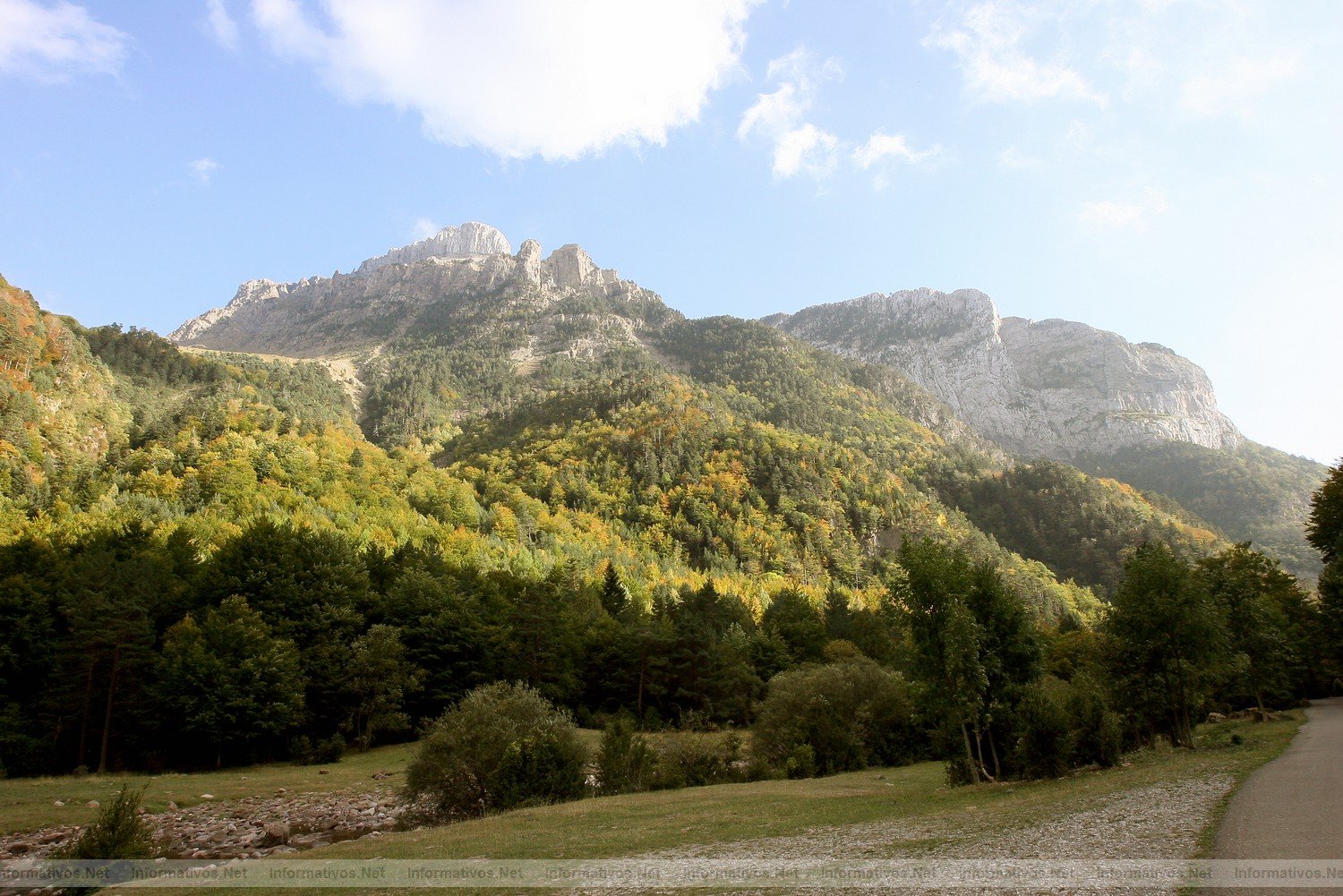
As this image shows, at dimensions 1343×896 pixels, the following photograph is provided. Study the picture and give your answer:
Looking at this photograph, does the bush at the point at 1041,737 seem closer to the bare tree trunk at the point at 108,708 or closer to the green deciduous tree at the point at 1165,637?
the green deciduous tree at the point at 1165,637

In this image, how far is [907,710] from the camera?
43125 millimetres

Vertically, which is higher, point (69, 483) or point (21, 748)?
point (69, 483)

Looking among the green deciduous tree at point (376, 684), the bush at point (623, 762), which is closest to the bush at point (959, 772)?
the bush at point (623, 762)

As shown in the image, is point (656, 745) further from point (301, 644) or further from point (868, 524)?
point (868, 524)

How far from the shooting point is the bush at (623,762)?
103 feet

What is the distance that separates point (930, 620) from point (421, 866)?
20.6 metres

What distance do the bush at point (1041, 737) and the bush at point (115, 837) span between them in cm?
3135

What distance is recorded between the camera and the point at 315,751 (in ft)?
139

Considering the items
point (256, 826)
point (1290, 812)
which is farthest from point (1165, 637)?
point (256, 826)

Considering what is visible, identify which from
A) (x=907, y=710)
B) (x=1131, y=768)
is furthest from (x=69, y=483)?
(x=1131, y=768)

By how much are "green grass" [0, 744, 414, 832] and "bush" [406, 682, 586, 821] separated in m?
11.3

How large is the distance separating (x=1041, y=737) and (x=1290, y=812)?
14.6 metres

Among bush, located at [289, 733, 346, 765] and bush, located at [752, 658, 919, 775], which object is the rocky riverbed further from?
bush, located at [752, 658, 919, 775]

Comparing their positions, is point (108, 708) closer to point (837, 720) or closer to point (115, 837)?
point (115, 837)
